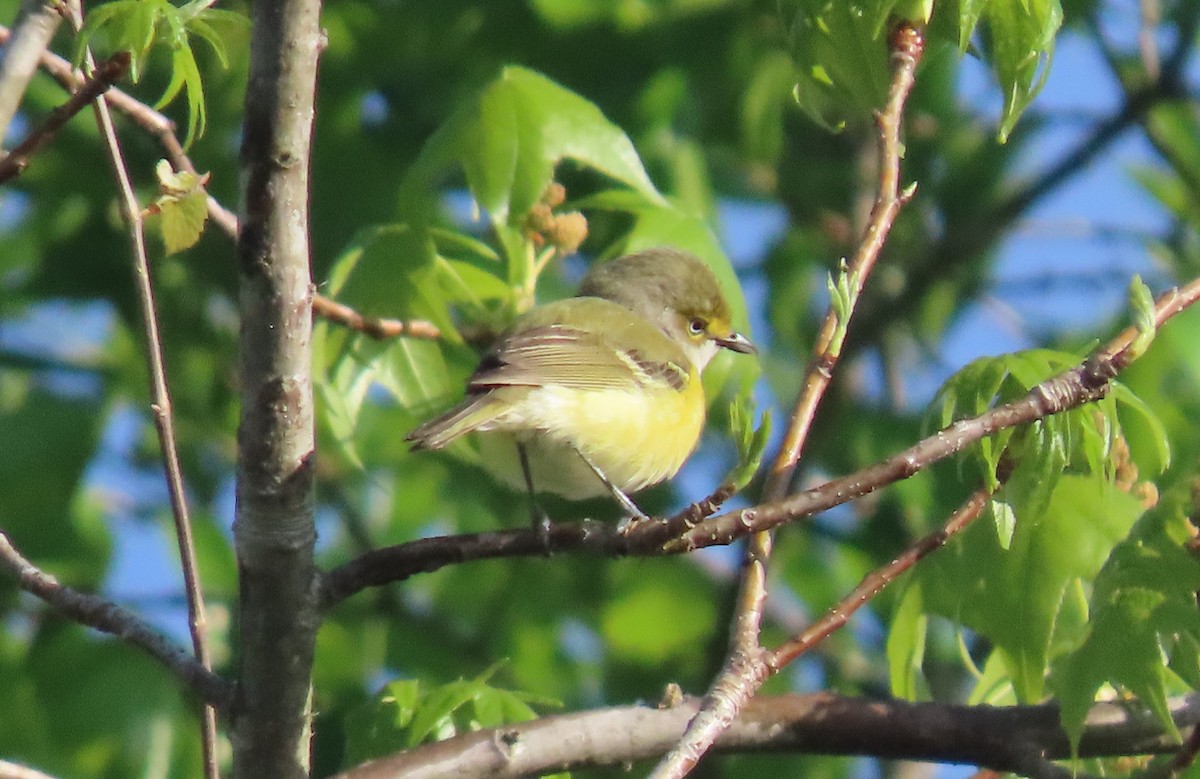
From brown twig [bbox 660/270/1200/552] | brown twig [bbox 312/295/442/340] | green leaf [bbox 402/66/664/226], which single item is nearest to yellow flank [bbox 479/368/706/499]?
brown twig [bbox 312/295/442/340]

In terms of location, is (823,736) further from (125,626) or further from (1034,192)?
(1034,192)

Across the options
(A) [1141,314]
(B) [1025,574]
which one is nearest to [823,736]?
(B) [1025,574]

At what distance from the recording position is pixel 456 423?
3.72 m

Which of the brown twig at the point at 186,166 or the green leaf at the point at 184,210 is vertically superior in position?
the brown twig at the point at 186,166

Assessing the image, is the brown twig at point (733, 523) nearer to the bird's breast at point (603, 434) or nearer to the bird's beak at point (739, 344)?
the bird's breast at point (603, 434)

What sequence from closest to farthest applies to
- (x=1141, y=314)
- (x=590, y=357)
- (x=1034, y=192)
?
(x=1141, y=314), (x=590, y=357), (x=1034, y=192)

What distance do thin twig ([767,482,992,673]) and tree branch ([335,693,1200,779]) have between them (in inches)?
14.8

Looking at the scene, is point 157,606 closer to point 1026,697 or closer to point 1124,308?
point 1026,697

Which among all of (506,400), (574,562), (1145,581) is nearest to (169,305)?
(574,562)

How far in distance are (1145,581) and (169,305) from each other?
4.94 m

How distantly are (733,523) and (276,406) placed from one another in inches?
27.3

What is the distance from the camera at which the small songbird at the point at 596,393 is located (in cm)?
417

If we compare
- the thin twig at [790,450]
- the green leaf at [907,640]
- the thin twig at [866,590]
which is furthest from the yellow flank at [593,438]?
the thin twig at [866,590]

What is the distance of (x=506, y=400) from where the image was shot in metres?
4.05
